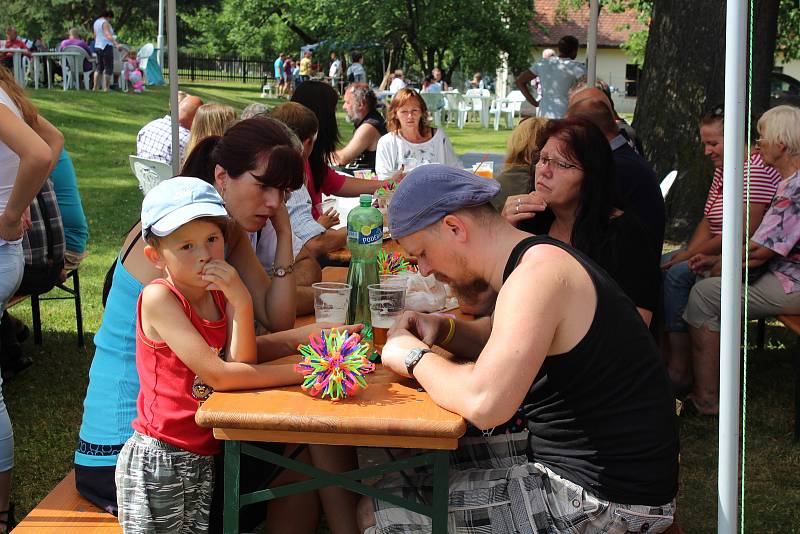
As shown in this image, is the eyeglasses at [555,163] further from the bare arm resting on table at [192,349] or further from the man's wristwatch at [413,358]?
the bare arm resting on table at [192,349]

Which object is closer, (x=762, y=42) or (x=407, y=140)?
(x=407, y=140)

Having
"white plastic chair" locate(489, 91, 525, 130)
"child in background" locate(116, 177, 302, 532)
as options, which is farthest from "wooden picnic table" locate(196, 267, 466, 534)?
"white plastic chair" locate(489, 91, 525, 130)

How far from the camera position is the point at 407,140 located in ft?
22.9

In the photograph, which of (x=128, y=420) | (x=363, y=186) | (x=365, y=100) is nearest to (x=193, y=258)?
(x=128, y=420)

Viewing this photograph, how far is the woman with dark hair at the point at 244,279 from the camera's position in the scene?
254 centimetres

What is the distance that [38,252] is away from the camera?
447cm

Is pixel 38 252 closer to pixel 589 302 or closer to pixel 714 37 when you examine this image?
pixel 589 302

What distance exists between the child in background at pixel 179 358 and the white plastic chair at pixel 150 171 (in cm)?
338

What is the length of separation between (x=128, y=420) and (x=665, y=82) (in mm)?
6945

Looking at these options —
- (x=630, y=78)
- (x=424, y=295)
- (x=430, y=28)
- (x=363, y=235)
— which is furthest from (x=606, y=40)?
(x=363, y=235)

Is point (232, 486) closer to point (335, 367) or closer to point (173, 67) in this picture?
point (335, 367)

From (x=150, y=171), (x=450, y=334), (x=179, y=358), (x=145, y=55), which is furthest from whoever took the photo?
(x=145, y=55)

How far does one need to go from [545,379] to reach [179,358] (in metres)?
0.88

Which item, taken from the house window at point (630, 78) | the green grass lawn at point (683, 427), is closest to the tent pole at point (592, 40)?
the green grass lawn at point (683, 427)
